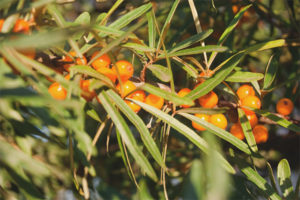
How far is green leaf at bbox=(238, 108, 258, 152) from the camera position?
83cm

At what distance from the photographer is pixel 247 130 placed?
0.85m

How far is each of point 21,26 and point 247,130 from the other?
2.08ft

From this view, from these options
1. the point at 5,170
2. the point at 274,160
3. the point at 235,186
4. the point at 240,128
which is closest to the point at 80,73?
the point at 5,170

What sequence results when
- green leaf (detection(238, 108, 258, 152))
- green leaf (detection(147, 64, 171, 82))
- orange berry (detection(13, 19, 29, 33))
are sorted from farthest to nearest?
green leaf (detection(238, 108, 258, 152)), green leaf (detection(147, 64, 171, 82)), orange berry (detection(13, 19, 29, 33))

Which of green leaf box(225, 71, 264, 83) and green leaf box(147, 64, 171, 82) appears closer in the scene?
green leaf box(147, 64, 171, 82)

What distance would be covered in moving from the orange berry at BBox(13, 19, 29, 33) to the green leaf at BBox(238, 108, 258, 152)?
0.61 metres

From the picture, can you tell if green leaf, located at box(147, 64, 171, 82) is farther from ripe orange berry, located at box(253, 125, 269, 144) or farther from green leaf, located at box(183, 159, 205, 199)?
ripe orange berry, located at box(253, 125, 269, 144)

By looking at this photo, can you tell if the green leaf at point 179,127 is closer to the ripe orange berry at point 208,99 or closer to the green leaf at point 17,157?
the ripe orange berry at point 208,99

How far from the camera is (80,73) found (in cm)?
67

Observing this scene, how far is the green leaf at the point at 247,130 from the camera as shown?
2.72ft

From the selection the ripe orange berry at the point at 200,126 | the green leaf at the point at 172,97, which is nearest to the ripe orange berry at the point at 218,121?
the ripe orange berry at the point at 200,126

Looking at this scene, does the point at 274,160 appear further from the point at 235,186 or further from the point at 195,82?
the point at 195,82

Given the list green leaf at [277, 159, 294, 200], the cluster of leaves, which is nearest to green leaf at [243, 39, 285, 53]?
the cluster of leaves

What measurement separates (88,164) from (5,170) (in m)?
0.22
